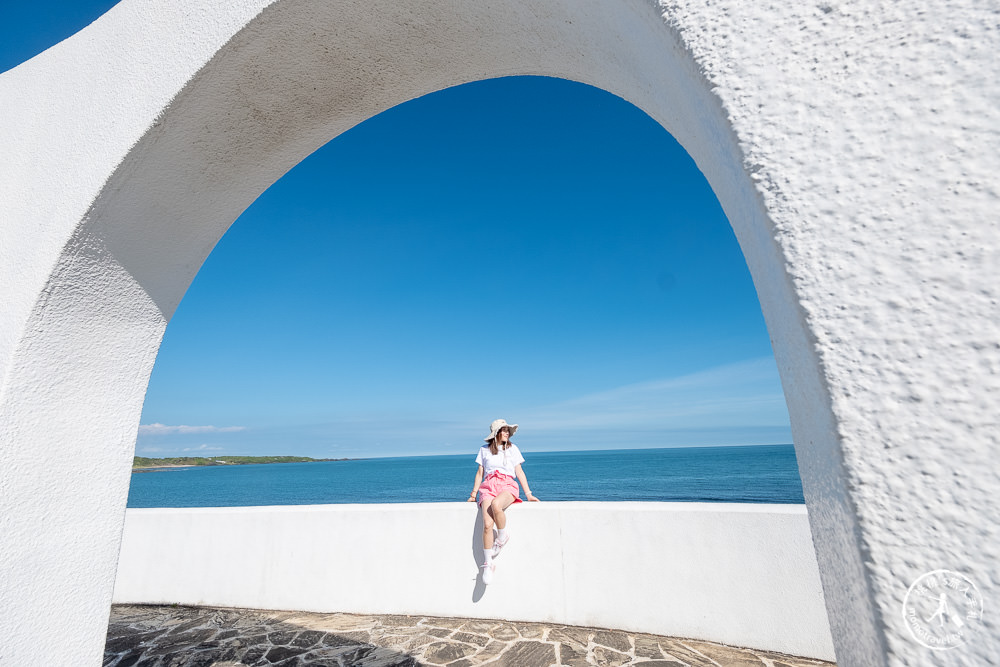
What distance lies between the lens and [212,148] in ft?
5.26

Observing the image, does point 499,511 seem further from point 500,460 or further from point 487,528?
point 500,460

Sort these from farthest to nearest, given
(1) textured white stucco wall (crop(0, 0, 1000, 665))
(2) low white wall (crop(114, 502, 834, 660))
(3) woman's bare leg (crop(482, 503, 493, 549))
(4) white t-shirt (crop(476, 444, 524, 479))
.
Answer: (4) white t-shirt (crop(476, 444, 524, 479)) → (3) woman's bare leg (crop(482, 503, 493, 549)) → (2) low white wall (crop(114, 502, 834, 660)) → (1) textured white stucco wall (crop(0, 0, 1000, 665))

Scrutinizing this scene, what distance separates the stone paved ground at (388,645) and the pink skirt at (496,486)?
87cm

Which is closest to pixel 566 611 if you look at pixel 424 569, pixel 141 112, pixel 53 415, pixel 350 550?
pixel 424 569

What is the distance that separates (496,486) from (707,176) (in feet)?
10.6

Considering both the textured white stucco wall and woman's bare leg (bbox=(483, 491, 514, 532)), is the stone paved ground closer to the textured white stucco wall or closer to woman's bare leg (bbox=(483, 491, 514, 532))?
woman's bare leg (bbox=(483, 491, 514, 532))

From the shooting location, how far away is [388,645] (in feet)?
11.0

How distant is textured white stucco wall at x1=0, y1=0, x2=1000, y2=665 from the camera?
1.73ft

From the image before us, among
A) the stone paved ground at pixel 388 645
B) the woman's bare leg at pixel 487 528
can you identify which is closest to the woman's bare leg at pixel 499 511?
the woman's bare leg at pixel 487 528

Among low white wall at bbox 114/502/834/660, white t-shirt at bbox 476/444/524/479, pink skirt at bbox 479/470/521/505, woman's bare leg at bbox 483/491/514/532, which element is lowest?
low white wall at bbox 114/502/834/660

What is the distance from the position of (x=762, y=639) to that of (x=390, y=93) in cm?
343

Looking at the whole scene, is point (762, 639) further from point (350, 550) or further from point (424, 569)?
point (350, 550)

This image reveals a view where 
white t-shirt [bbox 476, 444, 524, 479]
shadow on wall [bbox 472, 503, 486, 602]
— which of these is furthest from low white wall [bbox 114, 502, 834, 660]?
white t-shirt [bbox 476, 444, 524, 479]

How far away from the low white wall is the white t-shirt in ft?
1.06
